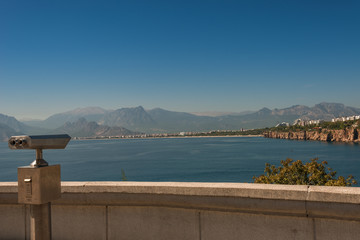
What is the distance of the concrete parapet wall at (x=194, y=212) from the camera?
3781 mm

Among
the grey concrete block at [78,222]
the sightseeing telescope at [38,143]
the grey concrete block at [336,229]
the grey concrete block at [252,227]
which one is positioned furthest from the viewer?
the grey concrete block at [78,222]

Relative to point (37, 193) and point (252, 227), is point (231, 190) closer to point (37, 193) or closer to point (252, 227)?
point (252, 227)

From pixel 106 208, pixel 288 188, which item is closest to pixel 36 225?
pixel 106 208

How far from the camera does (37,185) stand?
131 inches

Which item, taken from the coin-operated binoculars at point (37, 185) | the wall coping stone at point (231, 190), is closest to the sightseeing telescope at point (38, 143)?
the coin-operated binoculars at point (37, 185)

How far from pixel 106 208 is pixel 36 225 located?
139cm

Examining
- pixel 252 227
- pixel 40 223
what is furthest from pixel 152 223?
pixel 40 223

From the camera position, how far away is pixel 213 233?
13.8 ft

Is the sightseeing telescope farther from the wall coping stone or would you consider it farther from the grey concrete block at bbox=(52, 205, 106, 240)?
the grey concrete block at bbox=(52, 205, 106, 240)

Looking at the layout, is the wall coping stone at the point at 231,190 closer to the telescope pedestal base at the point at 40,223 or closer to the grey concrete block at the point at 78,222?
the grey concrete block at the point at 78,222

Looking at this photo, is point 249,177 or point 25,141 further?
point 249,177

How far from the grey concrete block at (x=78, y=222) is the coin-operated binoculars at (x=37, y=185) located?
131 cm

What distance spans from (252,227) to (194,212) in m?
0.75

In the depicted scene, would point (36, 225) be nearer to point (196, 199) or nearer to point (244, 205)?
point (196, 199)
